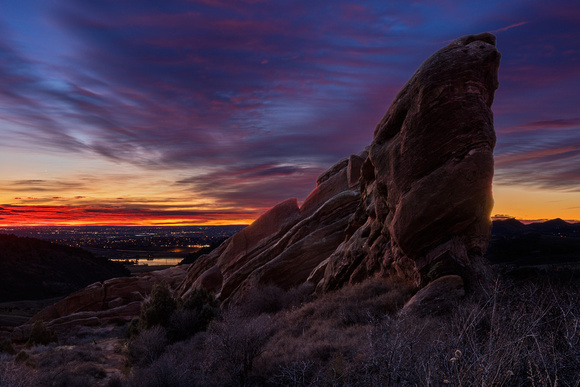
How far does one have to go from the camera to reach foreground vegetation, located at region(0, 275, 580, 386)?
18.3 ft

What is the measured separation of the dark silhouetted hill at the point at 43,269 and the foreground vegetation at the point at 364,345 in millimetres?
86108

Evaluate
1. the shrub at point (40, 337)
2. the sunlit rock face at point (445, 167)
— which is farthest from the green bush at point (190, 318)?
the shrub at point (40, 337)

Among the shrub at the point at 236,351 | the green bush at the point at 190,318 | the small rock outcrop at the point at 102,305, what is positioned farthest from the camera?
the small rock outcrop at the point at 102,305

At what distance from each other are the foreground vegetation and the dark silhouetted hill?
86.1 m

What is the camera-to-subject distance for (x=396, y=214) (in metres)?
16.7

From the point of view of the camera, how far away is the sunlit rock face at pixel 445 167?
1505 centimetres

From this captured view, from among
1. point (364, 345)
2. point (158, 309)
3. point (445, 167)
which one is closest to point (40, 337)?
point (158, 309)

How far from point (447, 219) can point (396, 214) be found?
2283 millimetres

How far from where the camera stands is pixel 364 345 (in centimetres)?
913

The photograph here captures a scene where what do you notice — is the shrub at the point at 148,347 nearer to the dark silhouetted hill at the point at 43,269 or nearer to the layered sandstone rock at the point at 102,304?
the layered sandstone rock at the point at 102,304

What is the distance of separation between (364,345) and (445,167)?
9462mm

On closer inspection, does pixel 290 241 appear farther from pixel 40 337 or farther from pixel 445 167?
pixel 40 337

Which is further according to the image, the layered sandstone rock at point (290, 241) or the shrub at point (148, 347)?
the layered sandstone rock at point (290, 241)

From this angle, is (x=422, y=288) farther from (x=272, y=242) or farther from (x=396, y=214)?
(x=272, y=242)
